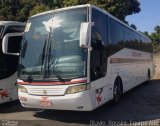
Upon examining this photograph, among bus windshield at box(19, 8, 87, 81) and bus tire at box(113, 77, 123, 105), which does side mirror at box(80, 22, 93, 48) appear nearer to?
bus windshield at box(19, 8, 87, 81)

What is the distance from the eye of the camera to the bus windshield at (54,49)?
8.48 metres

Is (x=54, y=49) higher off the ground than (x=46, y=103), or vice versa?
(x=54, y=49)

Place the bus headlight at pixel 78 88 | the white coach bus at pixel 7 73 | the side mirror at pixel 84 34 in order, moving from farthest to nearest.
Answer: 1. the white coach bus at pixel 7 73
2. the bus headlight at pixel 78 88
3. the side mirror at pixel 84 34

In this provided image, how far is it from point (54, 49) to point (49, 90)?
3.75ft

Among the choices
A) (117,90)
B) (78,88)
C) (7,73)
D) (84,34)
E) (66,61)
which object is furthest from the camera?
(117,90)

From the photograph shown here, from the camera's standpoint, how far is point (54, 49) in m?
8.84

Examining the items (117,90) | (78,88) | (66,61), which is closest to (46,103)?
(78,88)

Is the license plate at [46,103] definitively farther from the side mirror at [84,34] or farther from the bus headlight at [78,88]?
the side mirror at [84,34]

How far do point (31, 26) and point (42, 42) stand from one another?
2.68 feet

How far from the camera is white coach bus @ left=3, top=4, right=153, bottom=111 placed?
27.5 ft

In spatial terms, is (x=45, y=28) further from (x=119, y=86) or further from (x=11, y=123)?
(x=119, y=86)

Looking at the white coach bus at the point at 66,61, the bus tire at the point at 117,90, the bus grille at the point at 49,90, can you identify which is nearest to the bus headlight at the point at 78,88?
the white coach bus at the point at 66,61

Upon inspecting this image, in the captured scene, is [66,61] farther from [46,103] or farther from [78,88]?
[46,103]

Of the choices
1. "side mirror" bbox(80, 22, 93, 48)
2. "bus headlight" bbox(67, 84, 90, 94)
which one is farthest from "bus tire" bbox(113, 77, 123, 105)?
"side mirror" bbox(80, 22, 93, 48)
